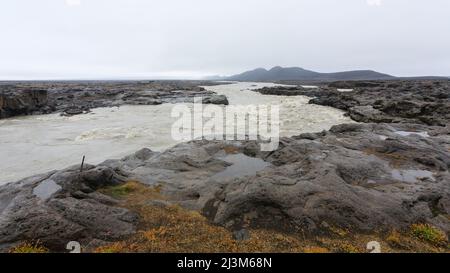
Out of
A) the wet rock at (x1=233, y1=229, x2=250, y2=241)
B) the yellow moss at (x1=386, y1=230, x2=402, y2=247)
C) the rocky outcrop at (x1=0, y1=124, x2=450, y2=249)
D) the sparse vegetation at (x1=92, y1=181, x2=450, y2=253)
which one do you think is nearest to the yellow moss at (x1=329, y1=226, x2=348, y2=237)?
the sparse vegetation at (x1=92, y1=181, x2=450, y2=253)

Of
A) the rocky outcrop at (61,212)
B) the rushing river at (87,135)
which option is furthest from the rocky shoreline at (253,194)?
the rushing river at (87,135)

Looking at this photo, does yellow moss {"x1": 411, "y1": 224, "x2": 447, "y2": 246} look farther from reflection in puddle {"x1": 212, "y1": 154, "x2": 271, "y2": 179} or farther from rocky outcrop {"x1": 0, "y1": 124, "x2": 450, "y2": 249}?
reflection in puddle {"x1": 212, "y1": 154, "x2": 271, "y2": 179}

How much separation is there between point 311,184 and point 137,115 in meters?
41.7

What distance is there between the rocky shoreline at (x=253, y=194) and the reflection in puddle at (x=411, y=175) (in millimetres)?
56

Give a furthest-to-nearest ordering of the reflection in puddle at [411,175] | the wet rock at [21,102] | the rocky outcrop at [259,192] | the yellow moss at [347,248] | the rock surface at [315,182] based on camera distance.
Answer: the wet rock at [21,102] < the reflection in puddle at [411,175] < the rock surface at [315,182] < the rocky outcrop at [259,192] < the yellow moss at [347,248]

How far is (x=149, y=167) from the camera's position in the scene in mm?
17734

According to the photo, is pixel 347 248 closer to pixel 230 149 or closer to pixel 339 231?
pixel 339 231

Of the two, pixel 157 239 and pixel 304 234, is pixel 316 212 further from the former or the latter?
pixel 157 239

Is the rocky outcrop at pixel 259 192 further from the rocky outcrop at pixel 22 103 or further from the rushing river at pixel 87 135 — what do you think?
the rocky outcrop at pixel 22 103

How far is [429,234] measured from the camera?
34.6 feet

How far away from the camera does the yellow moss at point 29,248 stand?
9.12 m

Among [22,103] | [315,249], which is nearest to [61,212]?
[315,249]

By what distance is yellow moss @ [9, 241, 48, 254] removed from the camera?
912 centimetres
